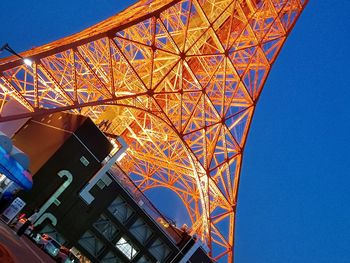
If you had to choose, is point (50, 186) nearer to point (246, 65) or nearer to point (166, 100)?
point (166, 100)

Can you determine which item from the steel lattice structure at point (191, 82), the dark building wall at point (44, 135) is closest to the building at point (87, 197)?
the dark building wall at point (44, 135)

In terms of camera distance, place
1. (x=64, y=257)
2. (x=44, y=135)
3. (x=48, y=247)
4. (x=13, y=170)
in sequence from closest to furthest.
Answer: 1. (x=48, y=247)
2. (x=64, y=257)
3. (x=13, y=170)
4. (x=44, y=135)

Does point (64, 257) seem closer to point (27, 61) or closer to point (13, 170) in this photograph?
point (13, 170)

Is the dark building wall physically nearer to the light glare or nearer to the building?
the building

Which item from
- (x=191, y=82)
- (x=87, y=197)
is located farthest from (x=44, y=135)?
(x=191, y=82)

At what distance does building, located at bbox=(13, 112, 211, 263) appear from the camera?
1722 cm

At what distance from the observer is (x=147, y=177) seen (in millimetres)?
28766

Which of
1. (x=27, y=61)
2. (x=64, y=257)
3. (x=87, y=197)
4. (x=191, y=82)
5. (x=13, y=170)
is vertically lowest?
(x=64, y=257)

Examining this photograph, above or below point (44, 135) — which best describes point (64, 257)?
below

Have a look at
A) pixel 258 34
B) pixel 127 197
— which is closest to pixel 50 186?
pixel 127 197

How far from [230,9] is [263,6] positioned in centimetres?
254

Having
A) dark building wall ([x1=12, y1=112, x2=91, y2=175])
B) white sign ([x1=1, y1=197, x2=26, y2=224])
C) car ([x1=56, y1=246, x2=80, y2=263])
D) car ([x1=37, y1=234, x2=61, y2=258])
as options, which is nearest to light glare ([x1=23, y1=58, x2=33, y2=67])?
dark building wall ([x1=12, y1=112, x2=91, y2=175])

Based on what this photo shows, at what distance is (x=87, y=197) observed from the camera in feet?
59.1

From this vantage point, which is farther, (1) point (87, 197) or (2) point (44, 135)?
(2) point (44, 135)
